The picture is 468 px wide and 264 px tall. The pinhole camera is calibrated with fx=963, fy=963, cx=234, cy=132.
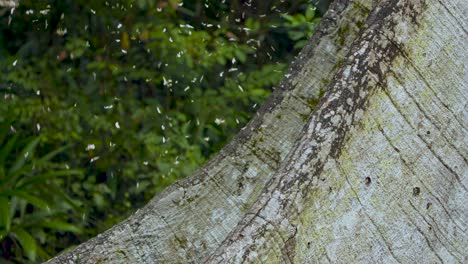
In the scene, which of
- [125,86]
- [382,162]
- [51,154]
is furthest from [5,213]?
[382,162]

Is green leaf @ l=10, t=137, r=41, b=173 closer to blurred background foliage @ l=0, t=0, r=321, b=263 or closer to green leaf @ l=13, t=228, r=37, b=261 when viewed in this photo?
blurred background foliage @ l=0, t=0, r=321, b=263

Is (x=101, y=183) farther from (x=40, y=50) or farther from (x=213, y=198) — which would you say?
(x=213, y=198)

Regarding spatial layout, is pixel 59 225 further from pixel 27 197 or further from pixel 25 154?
pixel 25 154

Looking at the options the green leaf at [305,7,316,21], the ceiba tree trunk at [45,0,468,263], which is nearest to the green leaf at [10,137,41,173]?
the green leaf at [305,7,316,21]

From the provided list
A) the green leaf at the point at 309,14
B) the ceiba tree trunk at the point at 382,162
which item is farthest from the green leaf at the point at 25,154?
the ceiba tree trunk at the point at 382,162

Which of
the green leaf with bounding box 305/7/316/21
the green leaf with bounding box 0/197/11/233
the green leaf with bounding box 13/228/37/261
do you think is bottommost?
the green leaf with bounding box 13/228/37/261

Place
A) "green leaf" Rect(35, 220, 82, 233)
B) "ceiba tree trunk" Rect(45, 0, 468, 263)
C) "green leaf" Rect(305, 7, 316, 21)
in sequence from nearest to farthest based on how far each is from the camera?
1. "ceiba tree trunk" Rect(45, 0, 468, 263)
2. "green leaf" Rect(305, 7, 316, 21)
3. "green leaf" Rect(35, 220, 82, 233)

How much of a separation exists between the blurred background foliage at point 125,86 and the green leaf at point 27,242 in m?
0.01

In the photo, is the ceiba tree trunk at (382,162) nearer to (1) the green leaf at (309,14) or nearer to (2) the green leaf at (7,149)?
(1) the green leaf at (309,14)

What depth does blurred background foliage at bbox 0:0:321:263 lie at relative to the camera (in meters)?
4.11

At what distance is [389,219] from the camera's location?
1.38 meters

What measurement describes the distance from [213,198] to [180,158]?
213cm

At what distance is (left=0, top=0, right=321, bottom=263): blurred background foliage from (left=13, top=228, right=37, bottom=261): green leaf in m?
0.01

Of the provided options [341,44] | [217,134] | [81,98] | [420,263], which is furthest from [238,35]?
[420,263]
